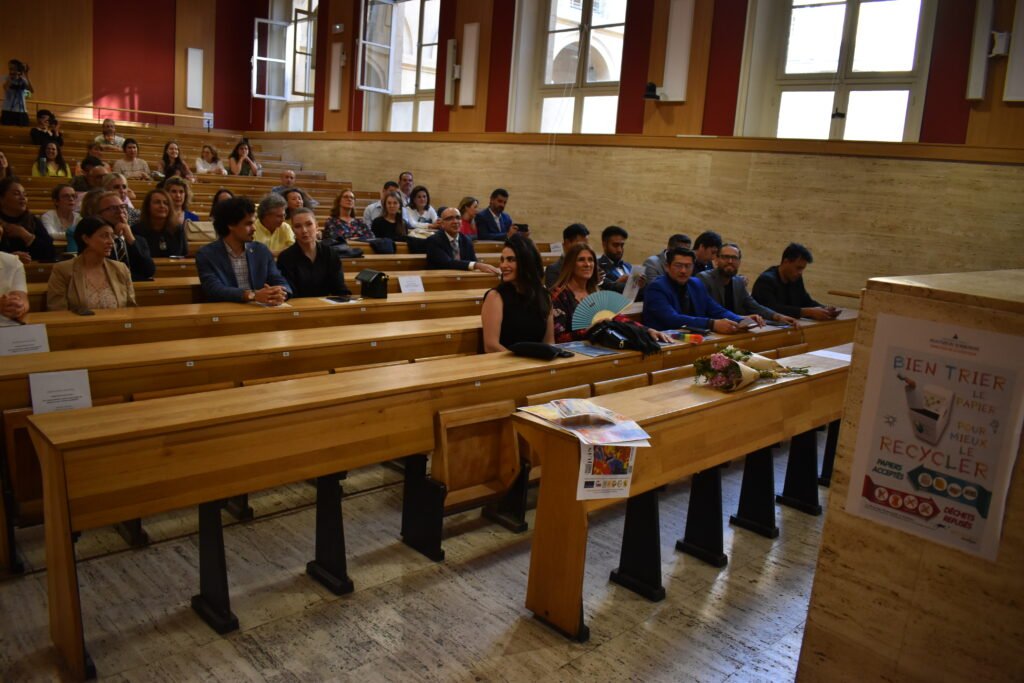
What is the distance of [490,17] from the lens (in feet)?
39.0

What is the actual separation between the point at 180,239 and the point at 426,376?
129 inches

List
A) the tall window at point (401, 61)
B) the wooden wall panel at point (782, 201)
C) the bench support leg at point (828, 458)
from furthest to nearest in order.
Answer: the tall window at point (401, 61), the wooden wall panel at point (782, 201), the bench support leg at point (828, 458)

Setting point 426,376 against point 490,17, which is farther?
point 490,17

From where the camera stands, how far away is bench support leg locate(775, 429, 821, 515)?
14.4 ft

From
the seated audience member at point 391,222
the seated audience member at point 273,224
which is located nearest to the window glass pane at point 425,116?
the seated audience member at point 391,222

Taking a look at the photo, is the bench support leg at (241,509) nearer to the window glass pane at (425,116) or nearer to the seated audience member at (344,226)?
the seated audience member at (344,226)

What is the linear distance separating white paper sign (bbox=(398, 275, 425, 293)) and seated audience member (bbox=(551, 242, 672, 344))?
161 cm

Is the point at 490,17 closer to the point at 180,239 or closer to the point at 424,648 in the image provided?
the point at 180,239

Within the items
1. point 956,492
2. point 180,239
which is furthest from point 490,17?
point 956,492

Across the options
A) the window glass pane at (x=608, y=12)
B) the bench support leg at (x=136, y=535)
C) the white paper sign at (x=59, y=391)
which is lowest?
the bench support leg at (x=136, y=535)

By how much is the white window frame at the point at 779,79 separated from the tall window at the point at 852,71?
0.01 m

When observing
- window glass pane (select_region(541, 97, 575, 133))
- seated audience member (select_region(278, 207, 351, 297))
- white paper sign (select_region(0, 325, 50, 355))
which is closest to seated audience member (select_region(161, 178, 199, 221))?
seated audience member (select_region(278, 207, 351, 297))

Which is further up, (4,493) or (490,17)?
(490,17)

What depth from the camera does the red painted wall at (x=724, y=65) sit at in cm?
921
